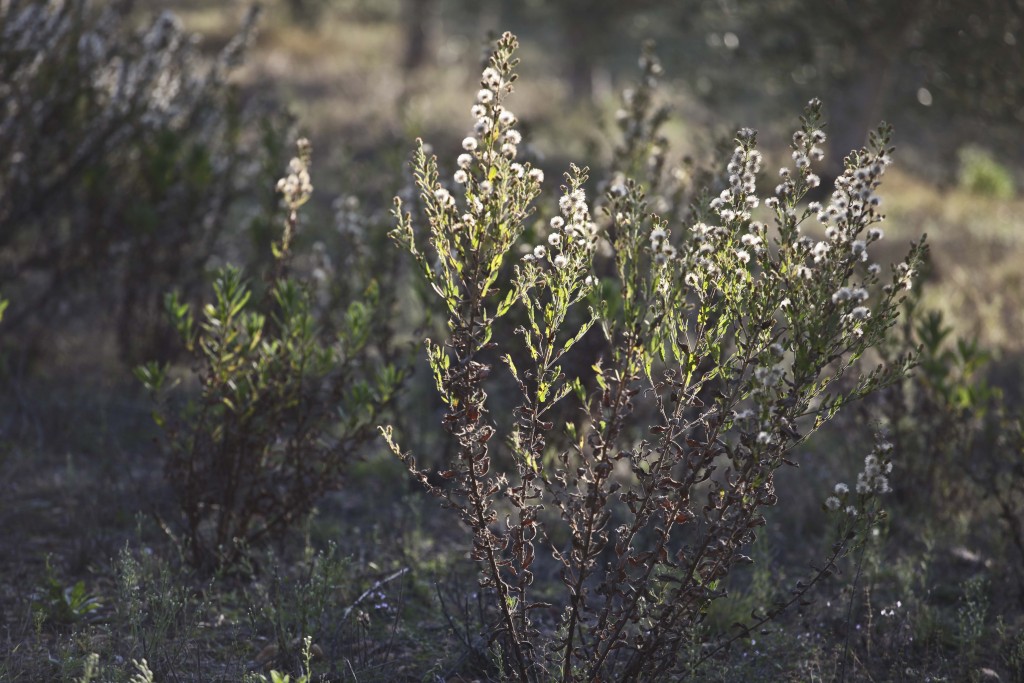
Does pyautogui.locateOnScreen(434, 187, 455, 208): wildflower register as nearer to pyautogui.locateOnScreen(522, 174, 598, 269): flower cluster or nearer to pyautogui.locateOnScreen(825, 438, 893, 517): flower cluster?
pyautogui.locateOnScreen(522, 174, 598, 269): flower cluster

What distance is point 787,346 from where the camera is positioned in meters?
2.73

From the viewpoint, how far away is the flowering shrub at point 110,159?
18.4ft

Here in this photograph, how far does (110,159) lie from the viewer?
20.5 feet

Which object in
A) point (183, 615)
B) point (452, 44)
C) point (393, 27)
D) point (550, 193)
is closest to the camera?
point (183, 615)

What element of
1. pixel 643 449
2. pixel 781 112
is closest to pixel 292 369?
pixel 643 449

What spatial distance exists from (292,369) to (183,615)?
102 centimetres

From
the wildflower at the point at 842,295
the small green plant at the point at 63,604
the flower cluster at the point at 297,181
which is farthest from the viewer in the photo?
the flower cluster at the point at 297,181

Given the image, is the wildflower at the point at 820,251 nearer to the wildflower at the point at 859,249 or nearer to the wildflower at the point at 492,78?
the wildflower at the point at 859,249

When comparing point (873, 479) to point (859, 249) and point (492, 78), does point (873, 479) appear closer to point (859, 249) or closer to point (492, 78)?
point (859, 249)

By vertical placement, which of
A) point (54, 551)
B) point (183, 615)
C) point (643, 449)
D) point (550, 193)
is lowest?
point (183, 615)

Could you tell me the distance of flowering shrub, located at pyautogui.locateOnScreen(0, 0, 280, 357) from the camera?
5598mm

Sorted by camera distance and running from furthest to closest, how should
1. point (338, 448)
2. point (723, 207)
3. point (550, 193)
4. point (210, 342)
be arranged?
point (550, 193) < point (338, 448) < point (210, 342) < point (723, 207)

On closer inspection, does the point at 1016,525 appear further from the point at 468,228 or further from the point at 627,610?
the point at 468,228

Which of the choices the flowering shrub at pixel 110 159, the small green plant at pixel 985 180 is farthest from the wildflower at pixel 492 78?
the small green plant at pixel 985 180
